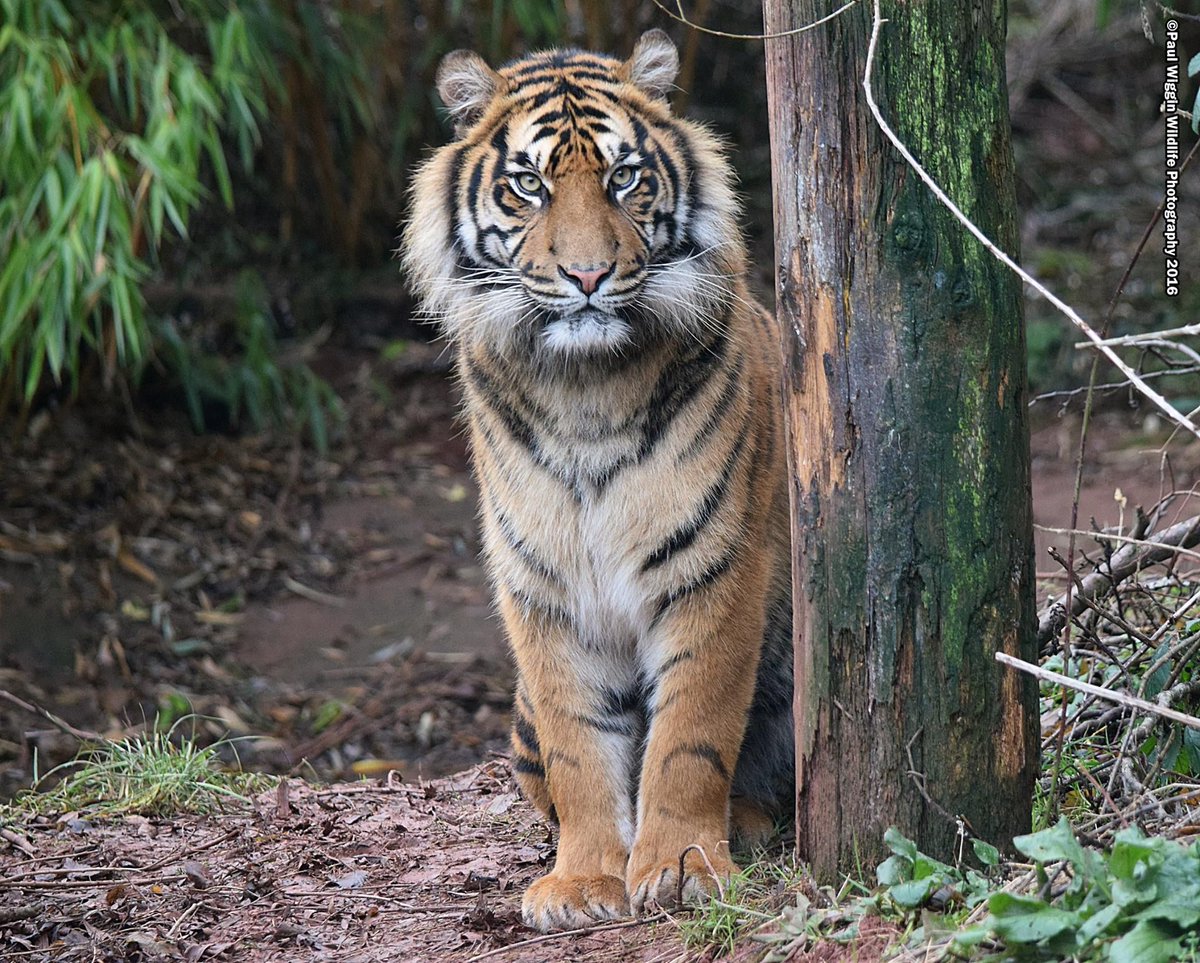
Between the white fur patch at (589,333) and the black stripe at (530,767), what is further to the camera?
the black stripe at (530,767)

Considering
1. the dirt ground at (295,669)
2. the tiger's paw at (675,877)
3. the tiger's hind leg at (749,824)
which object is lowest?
the dirt ground at (295,669)

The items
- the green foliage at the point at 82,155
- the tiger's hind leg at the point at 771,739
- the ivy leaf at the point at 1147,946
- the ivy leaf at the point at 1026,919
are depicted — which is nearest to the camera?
the ivy leaf at the point at 1147,946

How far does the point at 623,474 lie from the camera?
10.0 feet

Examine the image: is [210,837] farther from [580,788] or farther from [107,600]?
[107,600]

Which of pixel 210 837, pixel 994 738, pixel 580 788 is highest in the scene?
pixel 994 738

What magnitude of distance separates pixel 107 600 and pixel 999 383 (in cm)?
493

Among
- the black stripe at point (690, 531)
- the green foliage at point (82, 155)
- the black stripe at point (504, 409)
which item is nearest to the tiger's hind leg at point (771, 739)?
the black stripe at point (690, 531)

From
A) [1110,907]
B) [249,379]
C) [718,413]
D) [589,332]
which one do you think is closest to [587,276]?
[589,332]

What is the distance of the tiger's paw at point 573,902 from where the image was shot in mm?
2875

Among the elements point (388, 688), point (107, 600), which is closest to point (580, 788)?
point (388, 688)

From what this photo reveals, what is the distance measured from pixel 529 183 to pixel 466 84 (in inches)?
13.9

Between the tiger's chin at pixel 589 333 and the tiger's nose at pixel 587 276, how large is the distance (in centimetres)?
5

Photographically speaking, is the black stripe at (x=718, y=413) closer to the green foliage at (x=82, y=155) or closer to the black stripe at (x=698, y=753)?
the black stripe at (x=698, y=753)

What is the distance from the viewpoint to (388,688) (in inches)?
235
